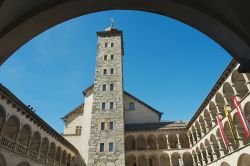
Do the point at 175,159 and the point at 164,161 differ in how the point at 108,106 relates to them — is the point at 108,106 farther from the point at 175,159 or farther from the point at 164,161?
the point at 175,159

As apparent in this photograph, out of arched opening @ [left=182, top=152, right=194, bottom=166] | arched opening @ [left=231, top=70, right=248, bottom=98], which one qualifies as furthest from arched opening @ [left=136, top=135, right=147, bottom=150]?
arched opening @ [left=231, top=70, right=248, bottom=98]

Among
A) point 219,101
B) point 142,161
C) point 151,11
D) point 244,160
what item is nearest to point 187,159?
point 142,161

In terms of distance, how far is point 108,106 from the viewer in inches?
1261

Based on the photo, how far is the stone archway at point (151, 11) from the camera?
120 inches

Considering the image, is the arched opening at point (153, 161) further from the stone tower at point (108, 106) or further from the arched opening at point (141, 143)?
the stone tower at point (108, 106)

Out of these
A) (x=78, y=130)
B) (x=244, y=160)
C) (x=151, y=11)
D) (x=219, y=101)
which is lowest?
(x=244, y=160)

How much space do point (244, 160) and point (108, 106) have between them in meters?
19.9

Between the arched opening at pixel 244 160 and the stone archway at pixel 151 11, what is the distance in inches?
668

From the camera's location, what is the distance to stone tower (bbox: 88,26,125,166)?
28125mm

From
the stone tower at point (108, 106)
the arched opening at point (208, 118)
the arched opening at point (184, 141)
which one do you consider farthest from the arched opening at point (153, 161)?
the arched opening at point (208, 118)

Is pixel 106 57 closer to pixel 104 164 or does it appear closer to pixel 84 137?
pixel 84 137

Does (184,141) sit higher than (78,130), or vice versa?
(78,130)

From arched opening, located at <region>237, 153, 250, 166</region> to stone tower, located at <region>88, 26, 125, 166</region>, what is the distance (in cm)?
1510

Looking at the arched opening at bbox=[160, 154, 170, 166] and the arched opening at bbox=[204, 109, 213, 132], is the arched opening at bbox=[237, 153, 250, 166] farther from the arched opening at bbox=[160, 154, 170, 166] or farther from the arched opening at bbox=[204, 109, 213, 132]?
the arched opening at bbox=[160, 154, 170, 166]
